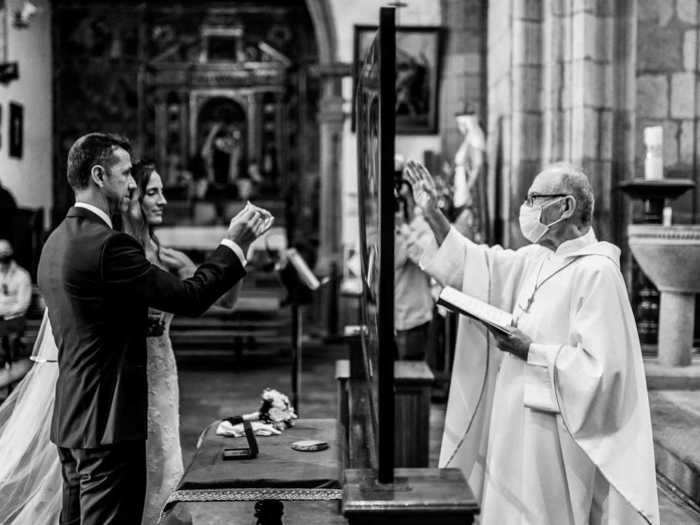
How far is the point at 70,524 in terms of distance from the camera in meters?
2.71

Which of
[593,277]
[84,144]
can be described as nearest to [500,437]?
[593,277]

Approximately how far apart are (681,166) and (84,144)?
4.90m

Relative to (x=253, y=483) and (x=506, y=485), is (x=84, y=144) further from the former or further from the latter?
(x=506, y=485)

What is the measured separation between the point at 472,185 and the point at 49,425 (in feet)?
14.2

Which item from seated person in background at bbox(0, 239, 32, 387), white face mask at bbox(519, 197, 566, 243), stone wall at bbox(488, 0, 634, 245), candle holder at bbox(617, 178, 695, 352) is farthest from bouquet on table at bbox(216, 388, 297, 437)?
seated person in background at bbox(0, 239, 32, 387)

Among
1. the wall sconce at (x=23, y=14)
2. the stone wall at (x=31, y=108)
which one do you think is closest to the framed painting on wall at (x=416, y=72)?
the wall sconce at (x=23, y=14)

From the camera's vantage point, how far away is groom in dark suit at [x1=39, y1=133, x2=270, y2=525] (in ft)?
8.23

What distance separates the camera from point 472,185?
6824mm

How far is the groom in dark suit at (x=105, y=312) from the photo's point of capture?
2508 mm

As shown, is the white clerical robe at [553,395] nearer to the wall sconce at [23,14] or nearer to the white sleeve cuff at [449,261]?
the white sleeve cuff at [449,261]

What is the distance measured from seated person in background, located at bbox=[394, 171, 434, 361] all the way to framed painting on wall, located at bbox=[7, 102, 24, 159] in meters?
9.56

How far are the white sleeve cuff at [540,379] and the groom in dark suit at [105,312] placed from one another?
98 cm

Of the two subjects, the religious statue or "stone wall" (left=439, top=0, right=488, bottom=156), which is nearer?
the religious statue

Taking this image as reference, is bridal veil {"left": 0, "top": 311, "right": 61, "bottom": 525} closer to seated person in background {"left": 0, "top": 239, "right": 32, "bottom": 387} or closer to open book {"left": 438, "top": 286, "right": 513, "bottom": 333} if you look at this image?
open book {"left": 438, "top": 286, "right": 513, "bottom": 333}
